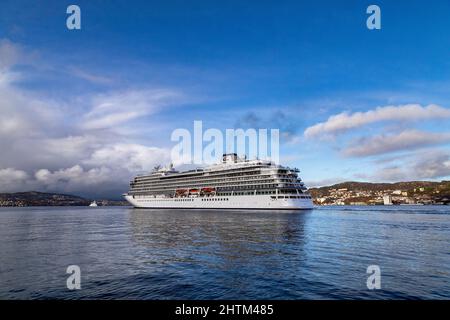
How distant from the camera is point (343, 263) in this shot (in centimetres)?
2409

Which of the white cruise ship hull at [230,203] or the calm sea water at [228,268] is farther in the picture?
the white cruise ship hull at [230,203]

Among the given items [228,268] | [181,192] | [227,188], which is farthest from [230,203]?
[228,268]

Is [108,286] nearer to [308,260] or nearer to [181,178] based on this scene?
[308,260]

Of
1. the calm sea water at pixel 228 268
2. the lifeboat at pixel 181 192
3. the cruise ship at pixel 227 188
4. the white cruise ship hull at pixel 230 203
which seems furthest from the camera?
the lifeboat at pixel 181 192

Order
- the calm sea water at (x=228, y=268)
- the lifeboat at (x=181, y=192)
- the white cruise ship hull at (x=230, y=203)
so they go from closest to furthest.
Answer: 1. the calm sea water at (x=228, y=268)
2. the white cruise ship hull at (x=230, y=203)
3. the lifeboat at (x=181, y=192)

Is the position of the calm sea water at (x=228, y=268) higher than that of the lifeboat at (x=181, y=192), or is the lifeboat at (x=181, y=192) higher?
the lifeboat at (x=181, y=192)

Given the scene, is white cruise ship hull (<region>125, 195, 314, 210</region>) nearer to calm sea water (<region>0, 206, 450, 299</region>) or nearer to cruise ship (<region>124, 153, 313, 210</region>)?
cruise ship (<region>124, 153, 313, 210</region>)

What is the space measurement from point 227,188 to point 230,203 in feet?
20.0

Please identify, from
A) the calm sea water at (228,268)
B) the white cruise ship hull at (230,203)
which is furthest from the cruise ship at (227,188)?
the calm sea water at (228,268)

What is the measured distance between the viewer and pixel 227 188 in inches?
4589

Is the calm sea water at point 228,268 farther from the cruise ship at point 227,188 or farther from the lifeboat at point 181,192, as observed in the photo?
the lifeboat at point 181,192

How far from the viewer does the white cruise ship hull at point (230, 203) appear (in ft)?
319
